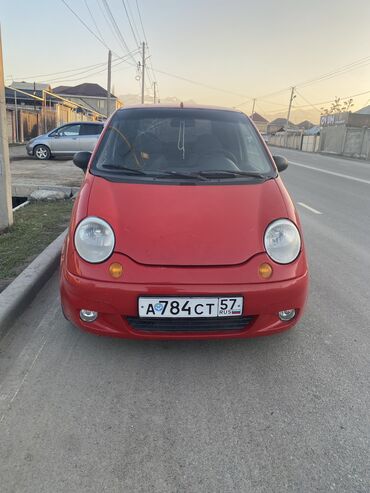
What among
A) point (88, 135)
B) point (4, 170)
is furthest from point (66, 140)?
point (4, 170)

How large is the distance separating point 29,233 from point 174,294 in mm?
3466

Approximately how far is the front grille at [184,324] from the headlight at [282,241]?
17.6 inches

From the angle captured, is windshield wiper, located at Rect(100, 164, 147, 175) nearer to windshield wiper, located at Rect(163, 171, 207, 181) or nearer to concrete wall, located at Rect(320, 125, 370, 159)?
windshield wiper, located at Rect(163, 171, 207, 181)

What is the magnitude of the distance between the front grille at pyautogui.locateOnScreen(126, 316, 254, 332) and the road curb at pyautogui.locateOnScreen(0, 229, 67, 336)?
1084 mm

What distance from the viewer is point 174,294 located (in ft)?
8.33

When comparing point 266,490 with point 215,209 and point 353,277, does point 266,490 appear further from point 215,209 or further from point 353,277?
point 353,277

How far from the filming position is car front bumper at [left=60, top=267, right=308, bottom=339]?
2549 mm

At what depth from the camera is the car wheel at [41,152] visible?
613 inches

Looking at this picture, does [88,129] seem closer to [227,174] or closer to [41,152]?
[41,152]

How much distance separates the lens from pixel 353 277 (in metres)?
4.58

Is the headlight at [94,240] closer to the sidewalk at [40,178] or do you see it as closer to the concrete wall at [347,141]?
the sidewalk at [40,178]

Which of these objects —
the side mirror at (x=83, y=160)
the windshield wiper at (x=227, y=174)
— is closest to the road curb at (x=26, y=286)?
the side mirror at (x=83, y=160)

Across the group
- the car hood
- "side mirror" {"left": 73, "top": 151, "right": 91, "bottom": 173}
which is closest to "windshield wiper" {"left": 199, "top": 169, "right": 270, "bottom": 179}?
the car hood

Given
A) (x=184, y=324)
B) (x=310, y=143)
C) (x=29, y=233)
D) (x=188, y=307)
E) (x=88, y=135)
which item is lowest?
(x=29, y=233)
